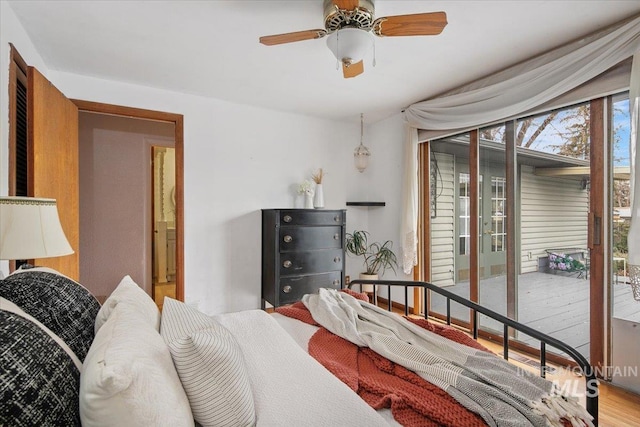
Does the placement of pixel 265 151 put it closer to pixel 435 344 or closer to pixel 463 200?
pixel 463 200

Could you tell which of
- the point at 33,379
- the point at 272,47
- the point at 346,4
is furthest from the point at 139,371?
the point at 272,47

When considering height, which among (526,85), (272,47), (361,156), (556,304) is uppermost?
(272,47)

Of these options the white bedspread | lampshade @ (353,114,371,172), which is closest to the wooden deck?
lampshade @ (353,114,371,172)

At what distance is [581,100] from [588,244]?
1026mm

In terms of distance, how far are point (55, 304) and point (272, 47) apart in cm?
206

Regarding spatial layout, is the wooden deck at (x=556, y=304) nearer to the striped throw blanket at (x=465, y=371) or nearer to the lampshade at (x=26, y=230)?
the striped throw blanket at (x=465, y=371)

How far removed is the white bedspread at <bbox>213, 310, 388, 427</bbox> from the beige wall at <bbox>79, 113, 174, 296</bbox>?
10.4 ft

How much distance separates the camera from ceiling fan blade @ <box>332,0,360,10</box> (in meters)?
1.60

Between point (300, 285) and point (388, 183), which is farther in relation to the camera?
point (388, 183)

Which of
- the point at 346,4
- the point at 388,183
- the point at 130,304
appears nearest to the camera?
the point at 130,304

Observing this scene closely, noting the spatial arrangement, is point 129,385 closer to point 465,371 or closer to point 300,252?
point 465,371

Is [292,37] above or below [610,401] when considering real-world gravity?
above

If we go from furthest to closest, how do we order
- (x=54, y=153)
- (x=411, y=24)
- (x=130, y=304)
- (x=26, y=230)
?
(x=54, y=153)
(x=411, y=24)
(x=26, y=230)
(x=130, y=304)

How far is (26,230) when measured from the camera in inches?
49.7
